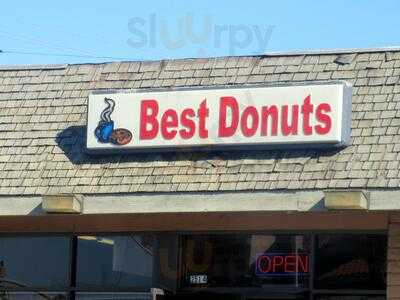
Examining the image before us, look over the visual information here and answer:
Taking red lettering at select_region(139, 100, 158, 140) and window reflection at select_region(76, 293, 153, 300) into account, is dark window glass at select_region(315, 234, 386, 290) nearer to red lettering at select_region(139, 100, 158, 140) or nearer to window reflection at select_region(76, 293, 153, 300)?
window reflection at select_region(76, 293, 153, 300)

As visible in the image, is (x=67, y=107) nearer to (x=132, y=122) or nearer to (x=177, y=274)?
(x=132, y=122)

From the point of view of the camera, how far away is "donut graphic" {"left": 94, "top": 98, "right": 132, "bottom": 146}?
13.2 meters

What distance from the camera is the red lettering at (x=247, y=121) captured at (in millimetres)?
12680

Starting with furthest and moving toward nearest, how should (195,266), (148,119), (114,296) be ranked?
(114,296)
(195,266)
(148,119)

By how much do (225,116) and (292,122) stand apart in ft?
2.72

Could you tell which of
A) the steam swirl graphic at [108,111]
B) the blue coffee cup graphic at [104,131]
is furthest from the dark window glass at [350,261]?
the steam swirl graphic at [108,111]

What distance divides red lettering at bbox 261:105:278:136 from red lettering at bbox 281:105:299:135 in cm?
10

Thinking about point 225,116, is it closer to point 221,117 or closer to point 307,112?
point 221,117

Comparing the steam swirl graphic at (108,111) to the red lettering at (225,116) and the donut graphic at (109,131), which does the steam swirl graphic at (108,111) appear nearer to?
the donut graphic at (109,131)

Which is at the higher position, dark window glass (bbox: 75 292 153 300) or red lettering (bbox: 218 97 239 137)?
red lettering (bbox: 218 97 239 137)

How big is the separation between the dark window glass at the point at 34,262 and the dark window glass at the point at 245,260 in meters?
1.74

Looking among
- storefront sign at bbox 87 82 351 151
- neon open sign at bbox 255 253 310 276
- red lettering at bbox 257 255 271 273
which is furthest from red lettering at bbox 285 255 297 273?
storefront sign at bbox 87 82 351 151

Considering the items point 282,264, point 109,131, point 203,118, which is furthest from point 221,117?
point 282,264

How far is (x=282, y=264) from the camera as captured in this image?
13070mm
